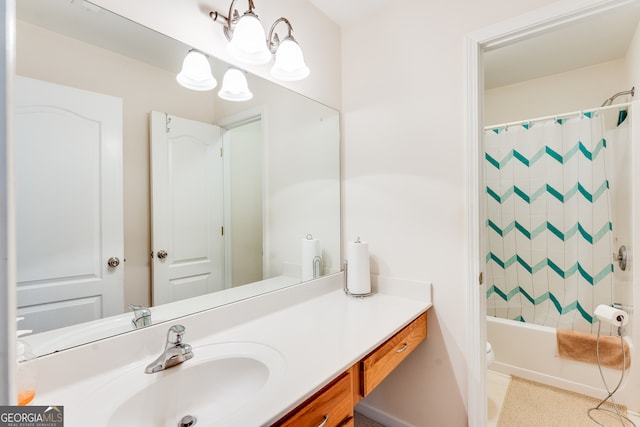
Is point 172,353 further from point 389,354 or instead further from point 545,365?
point 545,365

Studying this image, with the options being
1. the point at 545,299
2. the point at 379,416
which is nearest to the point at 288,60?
the point at 379,416

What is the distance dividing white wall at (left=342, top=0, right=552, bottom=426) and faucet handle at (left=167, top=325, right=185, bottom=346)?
109cm

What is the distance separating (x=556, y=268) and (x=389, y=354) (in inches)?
69.4

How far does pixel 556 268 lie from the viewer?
2.14m

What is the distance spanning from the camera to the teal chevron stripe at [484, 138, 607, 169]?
1.97 m

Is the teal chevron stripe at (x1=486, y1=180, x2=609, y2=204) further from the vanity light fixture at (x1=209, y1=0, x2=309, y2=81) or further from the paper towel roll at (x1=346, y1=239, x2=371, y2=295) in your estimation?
the vanity light fixture at (x1=209, y1=0, x2=309, y2=81)

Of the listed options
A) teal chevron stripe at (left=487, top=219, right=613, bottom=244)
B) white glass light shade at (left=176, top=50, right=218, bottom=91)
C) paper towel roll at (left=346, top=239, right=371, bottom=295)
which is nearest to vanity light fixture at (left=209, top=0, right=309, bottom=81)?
white glass light shade at (left=176, top=50, right=218, bottom=91)

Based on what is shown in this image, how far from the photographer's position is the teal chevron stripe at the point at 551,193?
1967 mm

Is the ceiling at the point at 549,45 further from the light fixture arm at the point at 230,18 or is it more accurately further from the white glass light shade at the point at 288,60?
the white glass light shade at the point at 288,60

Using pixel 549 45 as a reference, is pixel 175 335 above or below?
below

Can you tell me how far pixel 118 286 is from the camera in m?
0.93

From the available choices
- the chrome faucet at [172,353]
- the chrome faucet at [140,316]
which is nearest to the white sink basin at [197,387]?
the chrome faucet at [172,353]

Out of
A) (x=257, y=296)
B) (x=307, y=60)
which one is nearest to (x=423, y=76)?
(x=307, y=60)

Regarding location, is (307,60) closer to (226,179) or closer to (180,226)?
(226,179)
